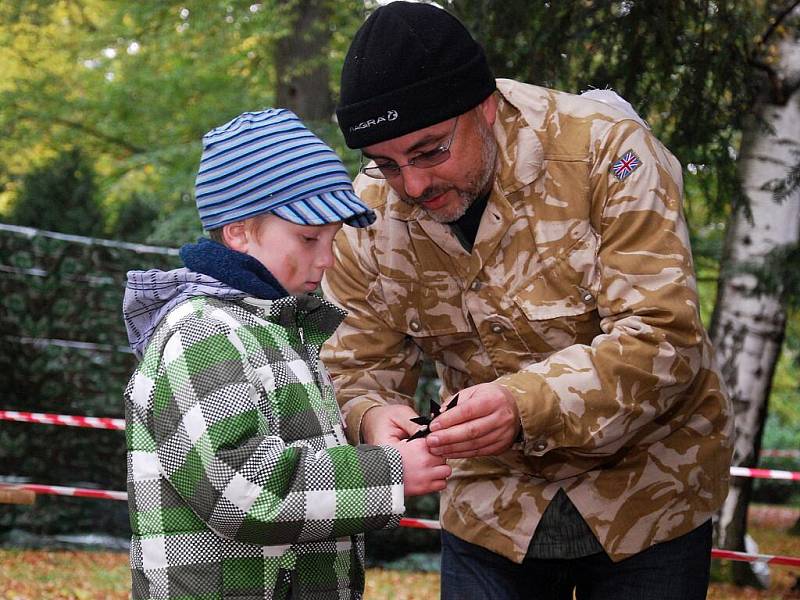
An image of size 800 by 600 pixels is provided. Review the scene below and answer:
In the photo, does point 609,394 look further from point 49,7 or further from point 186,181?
point 49,7

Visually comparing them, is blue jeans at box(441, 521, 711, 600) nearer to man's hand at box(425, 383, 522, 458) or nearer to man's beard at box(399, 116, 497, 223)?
man's hand at box(425, 383, 522, 458)

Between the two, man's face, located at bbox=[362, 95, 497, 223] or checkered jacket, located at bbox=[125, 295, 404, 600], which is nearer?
checkered jacket, located at bbox=[125, 295, 404, 600]

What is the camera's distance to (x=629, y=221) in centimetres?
251

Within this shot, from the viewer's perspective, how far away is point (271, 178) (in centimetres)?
244

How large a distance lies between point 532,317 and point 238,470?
88cm

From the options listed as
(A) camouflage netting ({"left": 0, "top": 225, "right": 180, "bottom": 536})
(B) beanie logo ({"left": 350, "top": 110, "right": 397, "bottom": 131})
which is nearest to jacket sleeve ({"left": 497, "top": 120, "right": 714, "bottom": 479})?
(B) beanie logo ({"left": 350, "top": 110, "right": 397, "bottom": 131})

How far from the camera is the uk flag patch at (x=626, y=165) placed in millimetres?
2531

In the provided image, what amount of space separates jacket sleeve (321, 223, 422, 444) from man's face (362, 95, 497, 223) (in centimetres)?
25

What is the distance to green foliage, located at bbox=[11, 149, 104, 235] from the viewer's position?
10.9 m

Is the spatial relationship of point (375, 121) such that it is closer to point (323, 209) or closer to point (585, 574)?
point (323, 209)

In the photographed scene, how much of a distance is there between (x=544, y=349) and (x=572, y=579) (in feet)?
2.08

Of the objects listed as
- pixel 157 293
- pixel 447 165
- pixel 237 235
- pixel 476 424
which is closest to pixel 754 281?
pixel 447 165

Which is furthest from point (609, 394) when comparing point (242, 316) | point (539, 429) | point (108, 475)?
point (108, 475)

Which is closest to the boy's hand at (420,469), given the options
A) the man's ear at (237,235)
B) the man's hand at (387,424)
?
the man's hand at (387,424)
